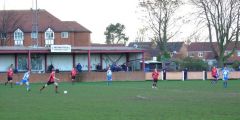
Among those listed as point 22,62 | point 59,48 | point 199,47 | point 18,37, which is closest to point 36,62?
point 22,62

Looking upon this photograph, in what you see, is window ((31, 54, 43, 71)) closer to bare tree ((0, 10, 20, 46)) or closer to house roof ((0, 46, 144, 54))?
house roof ((0, 46, 144, 54))

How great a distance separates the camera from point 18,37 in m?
93.7

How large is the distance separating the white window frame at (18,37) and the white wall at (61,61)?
33937mm

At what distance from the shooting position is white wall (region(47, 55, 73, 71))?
60.2 metres

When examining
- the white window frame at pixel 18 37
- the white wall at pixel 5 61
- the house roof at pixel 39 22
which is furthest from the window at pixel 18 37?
the white wall at pixel 5 61

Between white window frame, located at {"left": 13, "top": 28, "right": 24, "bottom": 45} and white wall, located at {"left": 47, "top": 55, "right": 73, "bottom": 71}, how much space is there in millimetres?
33937

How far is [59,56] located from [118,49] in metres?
6.19

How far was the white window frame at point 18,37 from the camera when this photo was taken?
9312cm

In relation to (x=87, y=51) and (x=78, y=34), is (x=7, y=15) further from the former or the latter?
(x=87, y=51)

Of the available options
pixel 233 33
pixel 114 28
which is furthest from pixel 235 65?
pixel 114 28

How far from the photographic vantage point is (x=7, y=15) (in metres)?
89.9

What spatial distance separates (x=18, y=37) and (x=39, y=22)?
4.25 meters

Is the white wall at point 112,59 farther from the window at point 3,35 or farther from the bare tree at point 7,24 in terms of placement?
the window at point 3,35

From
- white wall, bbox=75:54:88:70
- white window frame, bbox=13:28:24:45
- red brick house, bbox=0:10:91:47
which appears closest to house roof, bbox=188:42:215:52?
red brick house, bbox=0:10:91:47
